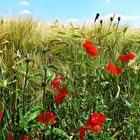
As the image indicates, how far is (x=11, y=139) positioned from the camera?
7.20 feet

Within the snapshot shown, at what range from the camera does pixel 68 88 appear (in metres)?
2.79

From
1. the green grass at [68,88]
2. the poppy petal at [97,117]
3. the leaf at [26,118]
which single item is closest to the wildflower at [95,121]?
the poppy petal at [97,117]

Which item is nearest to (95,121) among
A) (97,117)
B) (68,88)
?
(97,117)

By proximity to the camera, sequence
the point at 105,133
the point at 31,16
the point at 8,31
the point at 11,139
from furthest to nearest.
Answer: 1. the point at 31,16
2. the point at 8,31
3. the point at 105,133
4. the point at 11,139

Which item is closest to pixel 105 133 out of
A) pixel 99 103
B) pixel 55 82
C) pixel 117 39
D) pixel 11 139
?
pixel 99 103

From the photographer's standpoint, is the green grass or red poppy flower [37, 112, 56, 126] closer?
red poppy flower [37, 112, 56, 126]

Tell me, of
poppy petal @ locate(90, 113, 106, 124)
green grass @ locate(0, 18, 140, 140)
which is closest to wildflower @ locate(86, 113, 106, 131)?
poppy petal @ locate(90, 113, 106, 124)

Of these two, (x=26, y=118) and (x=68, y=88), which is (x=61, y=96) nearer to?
(x=26, y=118)

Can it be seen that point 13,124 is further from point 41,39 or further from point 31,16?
point 31,16

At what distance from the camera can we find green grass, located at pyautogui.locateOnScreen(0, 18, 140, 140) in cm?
240

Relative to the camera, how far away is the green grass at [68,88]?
240 cm

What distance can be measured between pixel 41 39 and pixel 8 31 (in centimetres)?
32

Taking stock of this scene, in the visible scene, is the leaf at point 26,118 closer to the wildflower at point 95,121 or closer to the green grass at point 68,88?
the green grass at point 68,88

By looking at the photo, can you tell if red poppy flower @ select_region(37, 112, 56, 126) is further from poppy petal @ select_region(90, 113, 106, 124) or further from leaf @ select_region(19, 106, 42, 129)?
poppy petal @ select_region(90, 113, 106, 124)
